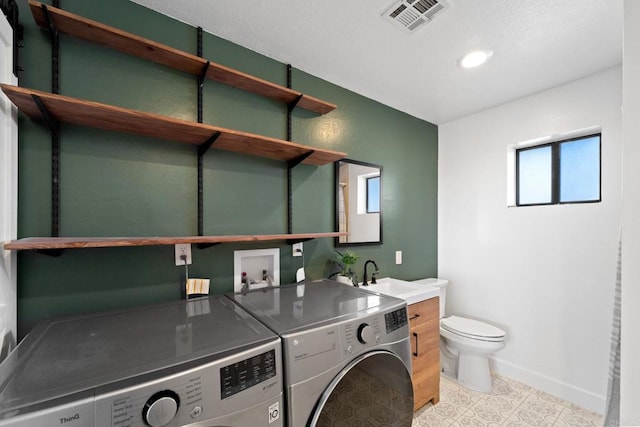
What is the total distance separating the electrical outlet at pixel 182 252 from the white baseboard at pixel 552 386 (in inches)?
106

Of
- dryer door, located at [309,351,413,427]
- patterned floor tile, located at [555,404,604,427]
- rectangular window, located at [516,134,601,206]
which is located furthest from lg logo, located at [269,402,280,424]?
rectangular window, located at [516,134,601,206]

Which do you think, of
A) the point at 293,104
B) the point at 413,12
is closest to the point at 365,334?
the point at 293,104

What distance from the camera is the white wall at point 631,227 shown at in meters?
0.57

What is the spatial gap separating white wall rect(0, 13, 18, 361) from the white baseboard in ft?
10.4

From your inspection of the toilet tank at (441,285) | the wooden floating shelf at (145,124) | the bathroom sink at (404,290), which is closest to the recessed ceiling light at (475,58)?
the wooden floating shelf at (145,124)

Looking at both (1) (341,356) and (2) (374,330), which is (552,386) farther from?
(1) (341,356)

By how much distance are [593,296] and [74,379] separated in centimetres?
285

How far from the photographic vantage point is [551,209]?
6.92ft

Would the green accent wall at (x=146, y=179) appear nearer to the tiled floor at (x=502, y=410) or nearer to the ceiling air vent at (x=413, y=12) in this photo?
the ceiling air vent at (x=413, y=12)

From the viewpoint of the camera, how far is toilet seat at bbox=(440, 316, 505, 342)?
6.69 feet

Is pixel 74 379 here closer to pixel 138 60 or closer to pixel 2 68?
pixel 2 68

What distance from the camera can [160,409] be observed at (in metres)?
0.67

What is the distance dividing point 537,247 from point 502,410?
1.25 meters

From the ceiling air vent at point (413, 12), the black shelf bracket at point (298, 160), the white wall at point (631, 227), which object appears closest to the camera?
the white wall at point (631, 227)
